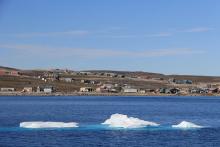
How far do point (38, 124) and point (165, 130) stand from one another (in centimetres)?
1379

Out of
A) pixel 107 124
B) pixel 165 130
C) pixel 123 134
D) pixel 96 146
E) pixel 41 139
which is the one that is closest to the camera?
pixel 96 146

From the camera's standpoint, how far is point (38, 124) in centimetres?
6253

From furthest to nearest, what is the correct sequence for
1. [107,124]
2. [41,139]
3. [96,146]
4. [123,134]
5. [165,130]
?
[107,124] < [165,130] < [123,134] < [41,139] < [96,146]

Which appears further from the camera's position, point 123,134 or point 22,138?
point 123,134

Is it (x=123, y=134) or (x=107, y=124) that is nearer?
(x=123, y=134)

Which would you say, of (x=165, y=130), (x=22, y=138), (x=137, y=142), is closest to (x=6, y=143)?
(x=22, y=138)

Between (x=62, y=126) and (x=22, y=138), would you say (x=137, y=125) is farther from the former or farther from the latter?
(x=22, y=138)

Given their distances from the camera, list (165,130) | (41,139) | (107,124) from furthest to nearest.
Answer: (107,124), (165,130), (41,139)

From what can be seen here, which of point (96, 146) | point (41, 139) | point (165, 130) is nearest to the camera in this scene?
point (96, 146)

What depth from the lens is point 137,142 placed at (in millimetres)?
50719

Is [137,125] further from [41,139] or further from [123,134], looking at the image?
[41,139]

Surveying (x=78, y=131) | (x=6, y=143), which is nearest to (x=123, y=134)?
(x=78, y=131)

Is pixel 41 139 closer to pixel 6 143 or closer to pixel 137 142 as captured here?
pixel 6 143

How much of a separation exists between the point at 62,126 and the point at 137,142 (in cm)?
1428
